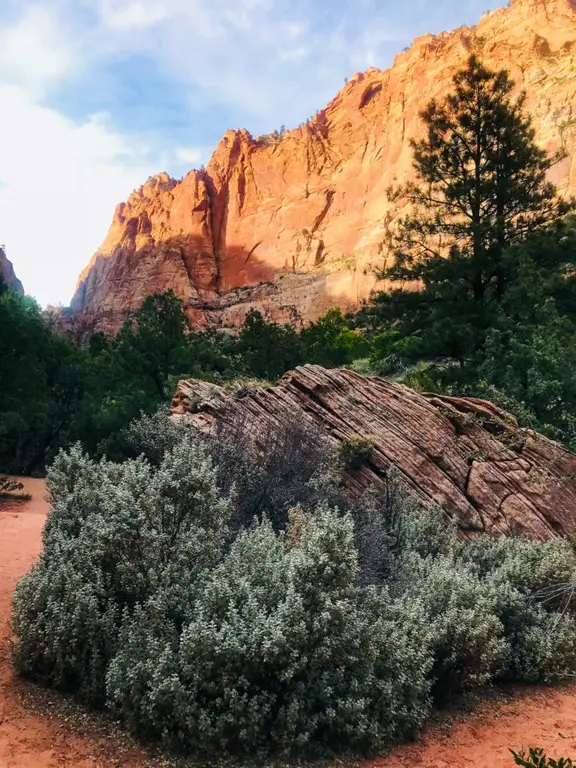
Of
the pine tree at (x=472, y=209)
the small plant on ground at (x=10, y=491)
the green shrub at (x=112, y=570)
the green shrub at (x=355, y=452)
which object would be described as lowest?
the small plant on ground at (x=10, y=491)

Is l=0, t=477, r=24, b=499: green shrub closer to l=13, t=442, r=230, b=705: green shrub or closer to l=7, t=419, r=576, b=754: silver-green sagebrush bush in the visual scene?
l=7, t=419, r=576, b=754: silver-green sagebrush bush

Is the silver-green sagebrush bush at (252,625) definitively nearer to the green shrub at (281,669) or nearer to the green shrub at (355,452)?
the green shrub at (281,669)

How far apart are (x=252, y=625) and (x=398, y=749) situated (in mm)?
1481

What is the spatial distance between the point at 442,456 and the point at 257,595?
5858mm

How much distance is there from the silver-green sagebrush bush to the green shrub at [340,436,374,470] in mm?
2424

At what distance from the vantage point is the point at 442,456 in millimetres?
9211

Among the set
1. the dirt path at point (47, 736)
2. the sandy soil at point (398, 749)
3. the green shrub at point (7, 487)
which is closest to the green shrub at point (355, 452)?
the sandy soil at point (398, 749)

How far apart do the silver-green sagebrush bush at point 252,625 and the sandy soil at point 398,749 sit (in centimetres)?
15

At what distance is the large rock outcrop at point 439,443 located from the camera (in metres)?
8.76

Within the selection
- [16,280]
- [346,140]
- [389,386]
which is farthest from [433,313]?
[16,280]

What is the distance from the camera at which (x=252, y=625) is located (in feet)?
12.6

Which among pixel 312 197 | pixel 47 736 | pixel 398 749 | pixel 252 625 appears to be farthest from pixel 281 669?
pixel 312 197

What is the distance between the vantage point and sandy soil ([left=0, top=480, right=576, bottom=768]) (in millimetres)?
3520

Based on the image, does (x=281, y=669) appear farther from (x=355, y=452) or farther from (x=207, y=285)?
(x=207, y=285)
